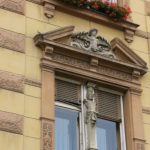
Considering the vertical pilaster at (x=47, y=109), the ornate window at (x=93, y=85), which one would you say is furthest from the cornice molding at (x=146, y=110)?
the vertical pilaster at (x=47, y=109)

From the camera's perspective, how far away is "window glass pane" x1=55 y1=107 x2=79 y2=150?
12.3 meters

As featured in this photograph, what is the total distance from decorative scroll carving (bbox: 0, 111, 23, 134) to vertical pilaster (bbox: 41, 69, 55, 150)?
49 centimetres

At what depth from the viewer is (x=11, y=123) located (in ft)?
37.7

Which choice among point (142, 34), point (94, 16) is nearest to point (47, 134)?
point (94, 16)

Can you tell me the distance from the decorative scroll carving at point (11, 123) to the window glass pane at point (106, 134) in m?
1.94

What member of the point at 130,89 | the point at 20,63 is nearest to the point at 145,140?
the point at 130,89

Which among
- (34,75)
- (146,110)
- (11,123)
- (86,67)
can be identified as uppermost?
(86,67)

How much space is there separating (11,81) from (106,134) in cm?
243

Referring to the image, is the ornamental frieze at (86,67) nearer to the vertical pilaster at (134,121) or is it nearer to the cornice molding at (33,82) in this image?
the vertical pilaster at (134,121)

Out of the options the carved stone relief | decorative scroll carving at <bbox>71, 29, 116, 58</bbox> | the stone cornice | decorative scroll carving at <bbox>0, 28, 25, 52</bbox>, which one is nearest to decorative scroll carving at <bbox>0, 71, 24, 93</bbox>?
decorative scroll carving at <bbox>0, 28, 25, 52</bbox>

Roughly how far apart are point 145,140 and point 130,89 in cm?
118

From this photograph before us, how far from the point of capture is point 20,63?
1227 centimetres

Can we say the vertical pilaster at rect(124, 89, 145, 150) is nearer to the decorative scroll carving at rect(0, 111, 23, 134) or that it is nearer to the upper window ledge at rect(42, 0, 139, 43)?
the upper window ledge at rect(42, 0, 139, 43)

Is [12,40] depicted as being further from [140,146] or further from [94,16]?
[140,146]
